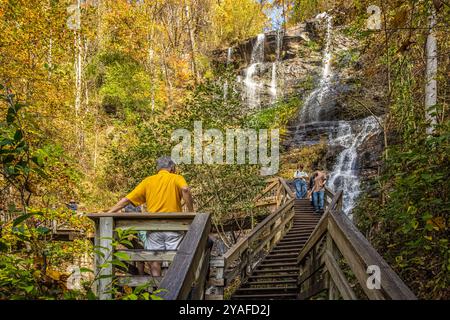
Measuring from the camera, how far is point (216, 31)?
40062 millimetres

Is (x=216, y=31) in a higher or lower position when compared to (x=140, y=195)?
higher

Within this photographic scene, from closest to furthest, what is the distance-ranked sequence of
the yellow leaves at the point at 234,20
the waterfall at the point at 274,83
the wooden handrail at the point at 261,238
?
the wooden handrail at the point at 261,238 → the waterfall at the point at 274,83 → the yellow leaves at the point at 234,20

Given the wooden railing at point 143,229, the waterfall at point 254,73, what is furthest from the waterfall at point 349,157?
the wooden railing at point 143,229

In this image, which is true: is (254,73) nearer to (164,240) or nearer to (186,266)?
(164,240)

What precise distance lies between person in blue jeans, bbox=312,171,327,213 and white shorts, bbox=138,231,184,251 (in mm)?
9535

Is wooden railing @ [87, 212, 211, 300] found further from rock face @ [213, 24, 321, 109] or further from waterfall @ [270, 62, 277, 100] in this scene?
waterfall @ [270, 62, 277, 100]

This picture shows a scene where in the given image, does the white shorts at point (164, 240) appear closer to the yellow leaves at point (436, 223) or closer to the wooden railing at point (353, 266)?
the wooden railing at point (353, 266)

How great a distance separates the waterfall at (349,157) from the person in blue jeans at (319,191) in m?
4.39

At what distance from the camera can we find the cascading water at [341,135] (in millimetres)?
19391

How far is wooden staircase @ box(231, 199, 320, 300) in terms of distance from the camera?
6.48m

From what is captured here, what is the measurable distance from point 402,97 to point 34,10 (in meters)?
11.8

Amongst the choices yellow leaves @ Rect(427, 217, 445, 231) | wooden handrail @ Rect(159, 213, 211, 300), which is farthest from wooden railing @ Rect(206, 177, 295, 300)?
yellow leaves @ Rect(427, 217, 445, 231)
